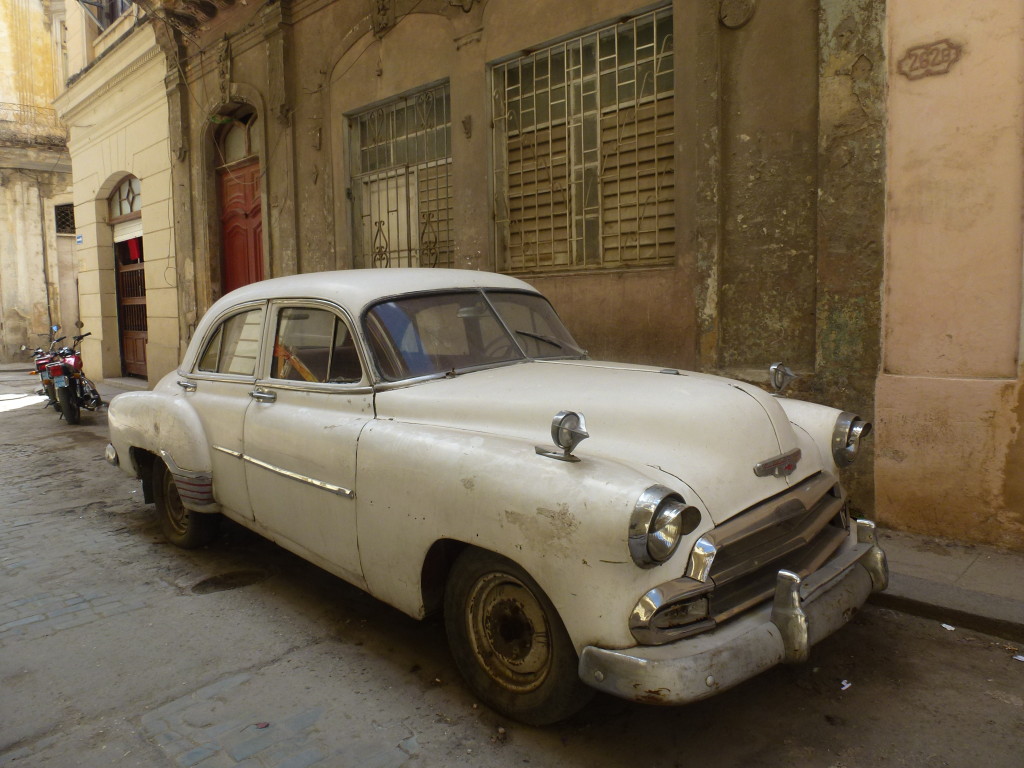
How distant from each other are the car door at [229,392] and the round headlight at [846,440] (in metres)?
2.85

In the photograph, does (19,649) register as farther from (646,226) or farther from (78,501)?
(646,226)

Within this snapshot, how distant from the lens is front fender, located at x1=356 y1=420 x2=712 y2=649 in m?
2.19

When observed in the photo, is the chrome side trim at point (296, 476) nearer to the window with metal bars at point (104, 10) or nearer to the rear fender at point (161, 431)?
the rear fender at point (161, 431)

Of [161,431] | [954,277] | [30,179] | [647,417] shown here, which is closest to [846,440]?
[647,417]

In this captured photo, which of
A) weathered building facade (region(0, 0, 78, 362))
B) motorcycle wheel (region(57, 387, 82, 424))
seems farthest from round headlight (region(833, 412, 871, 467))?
weathered building facade (region(0, 0, 78, 362))

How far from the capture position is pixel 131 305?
14.2 metres

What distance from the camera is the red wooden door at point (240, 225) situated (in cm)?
1070

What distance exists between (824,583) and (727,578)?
1.42 ft

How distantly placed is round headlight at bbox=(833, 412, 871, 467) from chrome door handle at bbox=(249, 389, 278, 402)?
2628 mm

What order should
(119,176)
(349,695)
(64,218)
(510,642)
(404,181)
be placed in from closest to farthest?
1. (510,642)
2. (349,695)
3. (404,181)
4. (119,176)
5. (64,218)

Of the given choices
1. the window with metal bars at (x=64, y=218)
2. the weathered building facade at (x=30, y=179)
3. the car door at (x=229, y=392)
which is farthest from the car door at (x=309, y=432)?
the window with metal bars at (x=64, y=218)

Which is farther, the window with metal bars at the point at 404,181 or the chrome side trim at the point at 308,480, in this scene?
the window with metal bars at the point at 404,181

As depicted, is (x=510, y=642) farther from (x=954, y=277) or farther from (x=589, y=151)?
(x=589, y=151)

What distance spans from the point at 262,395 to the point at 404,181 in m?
5.08
